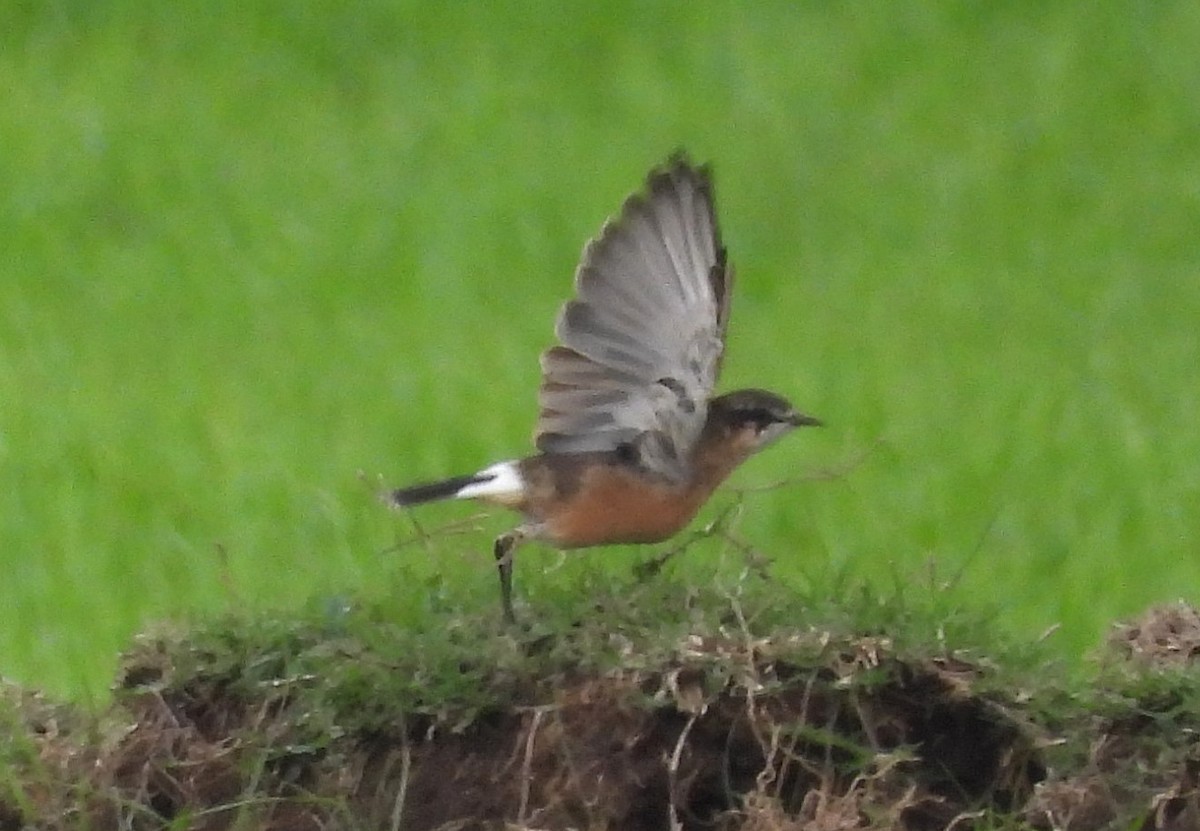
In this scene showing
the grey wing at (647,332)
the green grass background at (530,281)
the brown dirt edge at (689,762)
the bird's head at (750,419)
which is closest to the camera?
the brown dirt edge at (689,762)

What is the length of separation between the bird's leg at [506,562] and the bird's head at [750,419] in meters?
0.48

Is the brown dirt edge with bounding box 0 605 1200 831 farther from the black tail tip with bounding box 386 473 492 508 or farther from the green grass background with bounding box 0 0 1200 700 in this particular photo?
the black tail tip with bounding box 386 473 492 508

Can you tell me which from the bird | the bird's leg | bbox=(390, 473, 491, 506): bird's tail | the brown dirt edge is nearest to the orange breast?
the bird

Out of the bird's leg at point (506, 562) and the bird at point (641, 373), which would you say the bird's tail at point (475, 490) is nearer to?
the bird at point (641, 373)

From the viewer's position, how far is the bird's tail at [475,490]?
5.17 metres

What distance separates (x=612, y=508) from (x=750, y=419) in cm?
37

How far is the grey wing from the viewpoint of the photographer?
4961mm

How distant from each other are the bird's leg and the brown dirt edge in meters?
0.34

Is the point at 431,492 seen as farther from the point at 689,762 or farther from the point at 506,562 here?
the point at 689,762

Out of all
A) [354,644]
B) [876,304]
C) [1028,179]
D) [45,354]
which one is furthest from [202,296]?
[354,644]

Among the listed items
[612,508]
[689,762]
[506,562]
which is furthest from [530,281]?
[689,762]

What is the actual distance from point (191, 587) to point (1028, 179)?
657 centimetres

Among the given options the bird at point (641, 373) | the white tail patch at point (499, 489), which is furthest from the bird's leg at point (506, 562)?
the white tail patch at point (499, 489)

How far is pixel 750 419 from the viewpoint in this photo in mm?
5168
